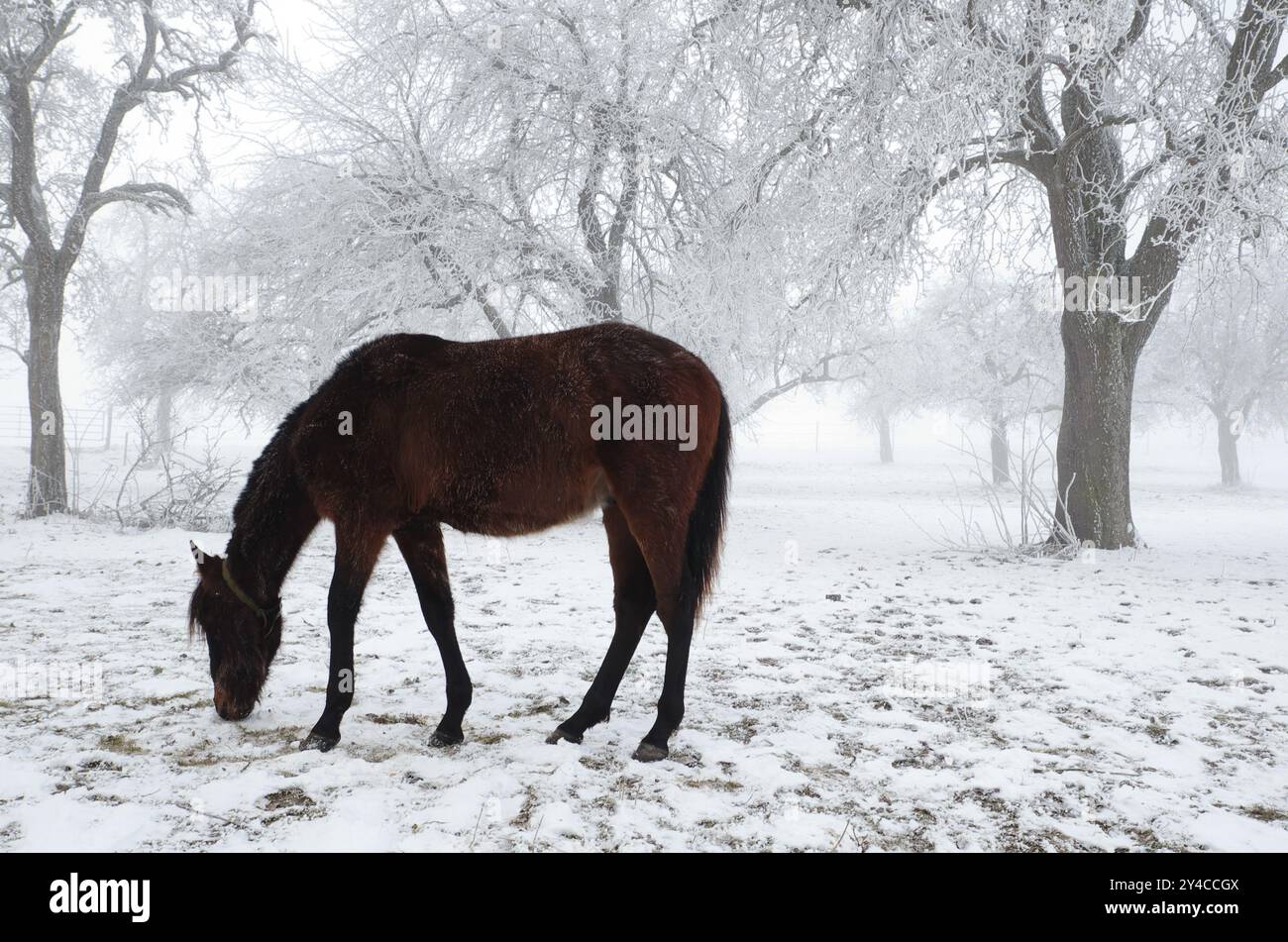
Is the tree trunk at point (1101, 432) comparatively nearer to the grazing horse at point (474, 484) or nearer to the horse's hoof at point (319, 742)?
the grazing horse at point (474, 484)

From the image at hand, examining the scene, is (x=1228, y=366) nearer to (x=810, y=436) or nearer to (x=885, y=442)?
(x=885, y=442)

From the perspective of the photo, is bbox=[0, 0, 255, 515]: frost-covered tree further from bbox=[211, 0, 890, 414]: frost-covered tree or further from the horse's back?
the horse's back

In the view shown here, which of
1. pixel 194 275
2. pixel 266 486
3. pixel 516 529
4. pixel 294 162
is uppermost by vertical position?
pixel 294 162

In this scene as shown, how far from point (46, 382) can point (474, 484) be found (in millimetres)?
11048

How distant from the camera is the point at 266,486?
3115 millimetres

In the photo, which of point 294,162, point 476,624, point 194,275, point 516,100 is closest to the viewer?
point 476,624

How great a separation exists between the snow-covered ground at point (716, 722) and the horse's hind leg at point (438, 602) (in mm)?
187

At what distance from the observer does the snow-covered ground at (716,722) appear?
2287mm

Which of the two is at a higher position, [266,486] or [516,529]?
[266,486]

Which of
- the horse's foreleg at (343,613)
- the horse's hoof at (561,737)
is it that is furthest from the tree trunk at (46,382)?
the horse's hoof at (561,737)

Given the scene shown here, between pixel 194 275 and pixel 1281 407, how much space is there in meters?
32.7

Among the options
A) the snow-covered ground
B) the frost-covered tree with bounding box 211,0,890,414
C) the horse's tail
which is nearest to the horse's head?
the snow-covered ground
